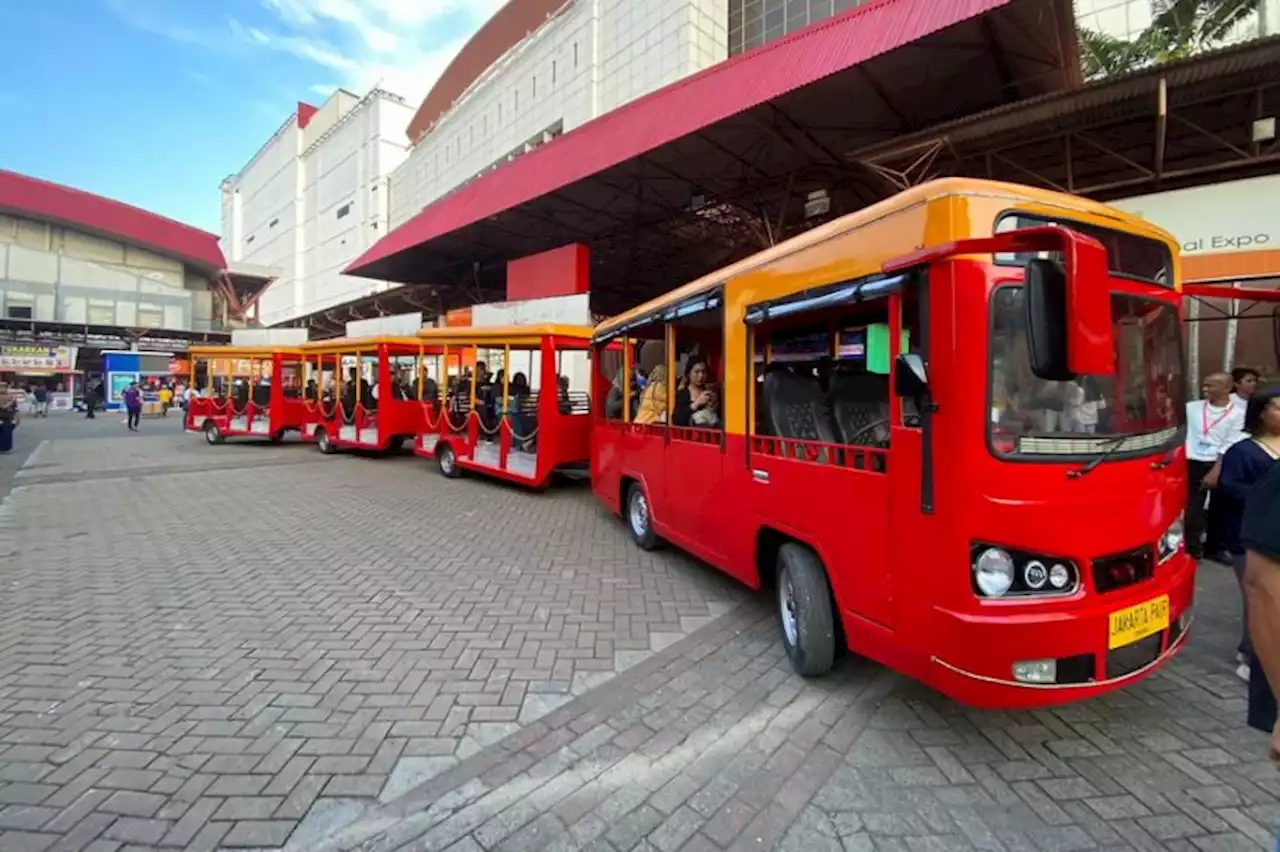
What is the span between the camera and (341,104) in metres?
51.3

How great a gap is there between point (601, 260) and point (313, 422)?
34.5ft

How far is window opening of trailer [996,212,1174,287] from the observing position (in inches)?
98.1

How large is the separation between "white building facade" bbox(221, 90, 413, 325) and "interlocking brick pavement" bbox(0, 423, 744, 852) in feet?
118

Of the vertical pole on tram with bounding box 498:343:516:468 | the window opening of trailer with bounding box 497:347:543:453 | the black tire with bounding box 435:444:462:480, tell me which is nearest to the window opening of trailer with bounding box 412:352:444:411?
the black tire with bounding box 435:444:462:480

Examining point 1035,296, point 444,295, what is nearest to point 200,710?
point 1035,296

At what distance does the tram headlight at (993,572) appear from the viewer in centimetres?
239

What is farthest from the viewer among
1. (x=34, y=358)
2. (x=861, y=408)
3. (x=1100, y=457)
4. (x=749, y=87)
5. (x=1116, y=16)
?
(x=34, y=358)

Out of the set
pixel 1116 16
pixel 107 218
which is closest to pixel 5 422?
pixel 1116 16

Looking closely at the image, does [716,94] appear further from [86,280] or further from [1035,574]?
[86,280]

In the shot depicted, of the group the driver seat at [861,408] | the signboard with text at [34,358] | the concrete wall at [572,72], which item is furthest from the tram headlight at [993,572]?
the signboard with text at [34,358]

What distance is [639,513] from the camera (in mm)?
6297

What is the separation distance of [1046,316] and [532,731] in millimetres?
2889

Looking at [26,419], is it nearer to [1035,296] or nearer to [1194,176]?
[1035,296]

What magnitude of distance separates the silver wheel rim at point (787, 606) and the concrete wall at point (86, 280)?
169 ft
